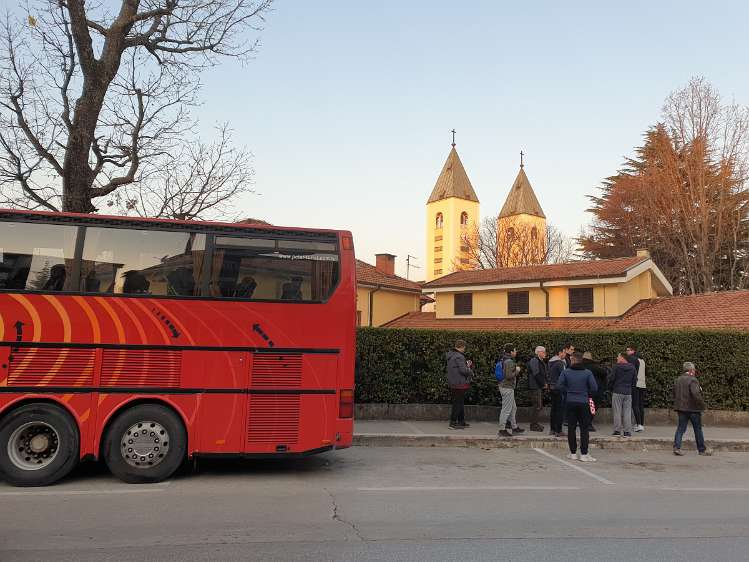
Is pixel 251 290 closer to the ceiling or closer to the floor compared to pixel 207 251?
closer to the floor

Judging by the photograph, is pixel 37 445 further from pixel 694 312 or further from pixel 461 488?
pixel 694 312

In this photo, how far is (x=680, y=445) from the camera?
11.1 m

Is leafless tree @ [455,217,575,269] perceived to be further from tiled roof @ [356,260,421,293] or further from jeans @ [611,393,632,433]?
jeans @ [611,393,632,433]

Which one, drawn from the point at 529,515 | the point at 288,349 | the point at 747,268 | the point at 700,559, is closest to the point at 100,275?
the point at 288,349

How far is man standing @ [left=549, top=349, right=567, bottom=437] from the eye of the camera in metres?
11.9

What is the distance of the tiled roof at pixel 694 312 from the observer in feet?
72.4

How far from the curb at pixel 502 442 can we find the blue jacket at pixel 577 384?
2.08m

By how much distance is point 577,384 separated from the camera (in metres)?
9.75

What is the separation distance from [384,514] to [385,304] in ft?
98.1

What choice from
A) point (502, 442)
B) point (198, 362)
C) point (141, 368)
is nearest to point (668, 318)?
point (502, 442)

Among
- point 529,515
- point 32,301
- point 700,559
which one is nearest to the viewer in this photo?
point 700,559

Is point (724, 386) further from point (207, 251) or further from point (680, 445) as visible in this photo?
point (207, 251)

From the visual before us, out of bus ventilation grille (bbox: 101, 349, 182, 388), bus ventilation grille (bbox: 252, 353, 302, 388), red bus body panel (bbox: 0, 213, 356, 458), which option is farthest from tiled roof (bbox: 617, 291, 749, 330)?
bus ventilation grille (bbox: 101, 349, 182, 388)

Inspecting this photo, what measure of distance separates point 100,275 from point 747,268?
36390 mm
